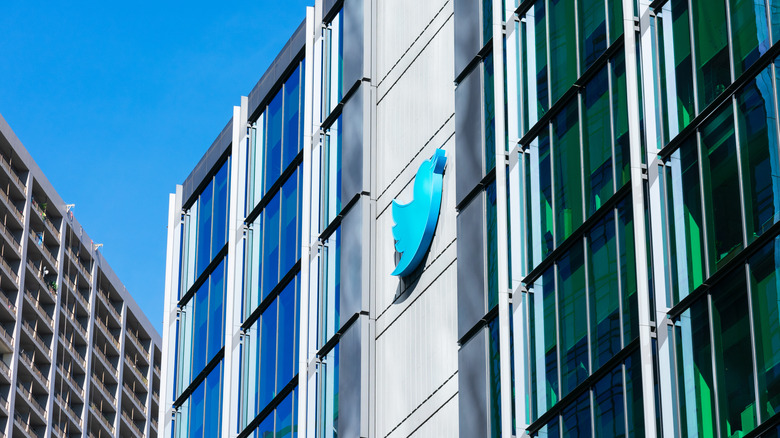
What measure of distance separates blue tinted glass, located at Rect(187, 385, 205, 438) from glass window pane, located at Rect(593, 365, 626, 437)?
895 inches

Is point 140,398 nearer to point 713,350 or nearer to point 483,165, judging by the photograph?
point 483,165

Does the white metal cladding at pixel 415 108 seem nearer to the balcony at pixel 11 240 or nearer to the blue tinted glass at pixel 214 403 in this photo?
the blue tinted glass at pixel 214 403

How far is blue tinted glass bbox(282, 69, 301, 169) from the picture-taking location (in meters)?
48.3

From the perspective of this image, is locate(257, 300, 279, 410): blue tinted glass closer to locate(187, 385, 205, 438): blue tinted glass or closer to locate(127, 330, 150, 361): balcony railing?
locate(187, 385, 205, 438): blue tinted glass

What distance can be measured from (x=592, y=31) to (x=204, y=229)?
2413 cm

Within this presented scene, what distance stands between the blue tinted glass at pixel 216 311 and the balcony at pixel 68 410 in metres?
67.3

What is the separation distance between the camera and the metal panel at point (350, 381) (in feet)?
134

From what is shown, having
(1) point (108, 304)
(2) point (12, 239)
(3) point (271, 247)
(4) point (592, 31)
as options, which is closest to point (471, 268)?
(4) point (592, 31)

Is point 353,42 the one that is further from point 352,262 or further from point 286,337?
point 286,337

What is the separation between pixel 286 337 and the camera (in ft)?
151

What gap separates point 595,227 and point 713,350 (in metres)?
5.34

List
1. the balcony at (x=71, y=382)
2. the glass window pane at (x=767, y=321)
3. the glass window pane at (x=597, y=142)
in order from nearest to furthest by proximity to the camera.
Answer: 1. the glass window pane at (x=767, y=321)
2. the glass window pane at (x=597, y=142)
3. the balcony at (x=71, y=382)

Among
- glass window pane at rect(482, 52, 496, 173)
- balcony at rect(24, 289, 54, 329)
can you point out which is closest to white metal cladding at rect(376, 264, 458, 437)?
glass window pane at rect(482, 52, 496, 173)

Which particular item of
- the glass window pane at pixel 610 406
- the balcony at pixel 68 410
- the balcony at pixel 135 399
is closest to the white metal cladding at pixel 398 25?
the glass window pane at pixel 610 406
